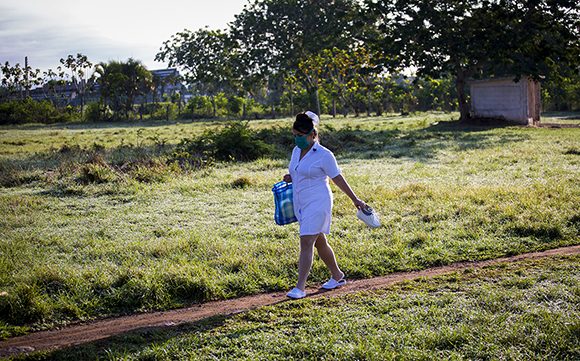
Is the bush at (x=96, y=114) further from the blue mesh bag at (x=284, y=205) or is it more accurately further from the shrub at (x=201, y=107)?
the blue mesh bag at (x=284, y=205)

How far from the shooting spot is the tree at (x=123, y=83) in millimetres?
50438

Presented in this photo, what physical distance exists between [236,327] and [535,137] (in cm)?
1757

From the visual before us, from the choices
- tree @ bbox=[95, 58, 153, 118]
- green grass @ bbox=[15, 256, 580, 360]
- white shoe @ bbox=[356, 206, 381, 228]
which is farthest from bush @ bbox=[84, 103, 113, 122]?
green grass @ bbox=[15, 256, 580, 360]

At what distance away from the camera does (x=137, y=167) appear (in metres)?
13.5

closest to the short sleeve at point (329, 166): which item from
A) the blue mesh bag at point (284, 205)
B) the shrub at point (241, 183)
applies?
the blue mesh bag at point (284, 205)

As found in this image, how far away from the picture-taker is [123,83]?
51031 millimetres

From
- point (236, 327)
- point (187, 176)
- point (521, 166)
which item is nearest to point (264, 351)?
point (236, 327)

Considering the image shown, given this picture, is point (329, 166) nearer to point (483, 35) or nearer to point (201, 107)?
point (483, 35)

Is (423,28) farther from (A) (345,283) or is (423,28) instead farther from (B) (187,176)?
(A) (345,283)

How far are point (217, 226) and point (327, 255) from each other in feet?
10.1

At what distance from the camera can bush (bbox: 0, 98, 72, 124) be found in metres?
45.9

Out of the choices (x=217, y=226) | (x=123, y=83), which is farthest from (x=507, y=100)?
(x=123, y=83)

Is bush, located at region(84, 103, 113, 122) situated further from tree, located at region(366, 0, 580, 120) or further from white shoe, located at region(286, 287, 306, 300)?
white shoe, located at region(286, 287, 306, 300)

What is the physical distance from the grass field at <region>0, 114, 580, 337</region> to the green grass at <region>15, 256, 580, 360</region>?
91 cm
